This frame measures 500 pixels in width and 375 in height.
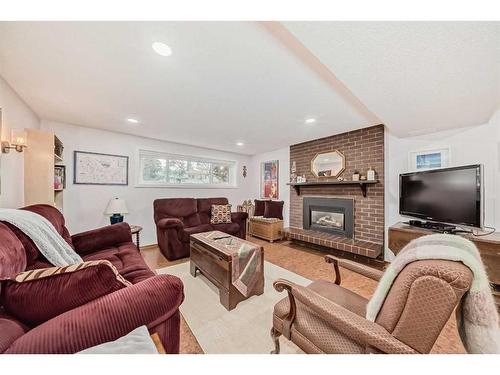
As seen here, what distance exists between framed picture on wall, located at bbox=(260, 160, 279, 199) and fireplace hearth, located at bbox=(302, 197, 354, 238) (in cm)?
101

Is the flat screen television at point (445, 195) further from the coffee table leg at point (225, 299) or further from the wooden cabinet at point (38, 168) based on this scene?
the wooden cabinet at point (38, 168)

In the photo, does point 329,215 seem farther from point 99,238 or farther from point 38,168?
point 38,168

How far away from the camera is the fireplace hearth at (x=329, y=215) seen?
3.29m

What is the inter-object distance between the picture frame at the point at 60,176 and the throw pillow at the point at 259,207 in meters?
3.65

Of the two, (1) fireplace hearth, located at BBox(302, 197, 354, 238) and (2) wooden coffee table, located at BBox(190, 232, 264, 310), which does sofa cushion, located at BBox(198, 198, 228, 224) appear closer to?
(2) wooden coffee table, located at BBox(190, 232, 264, 310)

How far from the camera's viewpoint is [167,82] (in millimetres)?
1731

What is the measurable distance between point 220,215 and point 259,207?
4.46 ft

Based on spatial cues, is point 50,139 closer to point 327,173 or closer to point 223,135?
point 223,135

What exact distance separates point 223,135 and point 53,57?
226 cm

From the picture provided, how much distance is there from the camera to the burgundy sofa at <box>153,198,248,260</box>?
113 inches

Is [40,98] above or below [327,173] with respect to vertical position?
above

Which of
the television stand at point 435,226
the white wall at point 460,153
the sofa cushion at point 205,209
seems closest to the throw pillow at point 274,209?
the sofa cushion at point 205,209

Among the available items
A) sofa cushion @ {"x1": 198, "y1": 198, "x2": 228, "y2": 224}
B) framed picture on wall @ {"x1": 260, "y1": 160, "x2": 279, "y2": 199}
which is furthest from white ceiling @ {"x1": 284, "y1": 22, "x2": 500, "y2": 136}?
sofa cushion @ {"x1": 198, "y1": 198, "x2": 228, "y2": 224}
